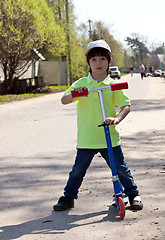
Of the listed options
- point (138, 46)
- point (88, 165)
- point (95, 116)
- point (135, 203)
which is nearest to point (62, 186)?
point (88, 165)

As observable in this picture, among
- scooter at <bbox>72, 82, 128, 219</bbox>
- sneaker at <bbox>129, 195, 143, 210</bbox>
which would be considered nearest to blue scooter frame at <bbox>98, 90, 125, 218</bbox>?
scooter at <bbox>72, 82, 128, 219</bbox>

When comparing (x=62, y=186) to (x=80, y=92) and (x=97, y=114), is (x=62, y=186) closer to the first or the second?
(x=97, y=114)

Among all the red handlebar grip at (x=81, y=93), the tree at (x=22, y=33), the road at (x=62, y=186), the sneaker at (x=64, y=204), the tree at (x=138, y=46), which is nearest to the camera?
the road at (x=62, y=186)

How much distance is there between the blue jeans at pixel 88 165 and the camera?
3.97 m

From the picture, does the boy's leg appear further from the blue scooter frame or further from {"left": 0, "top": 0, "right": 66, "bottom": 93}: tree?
{"left": 0, "top": 0, "right": 66, "bottom": 93}: tree

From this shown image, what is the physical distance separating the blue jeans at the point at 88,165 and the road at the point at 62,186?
196mm

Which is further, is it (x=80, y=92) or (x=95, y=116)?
(x=95, y=116)

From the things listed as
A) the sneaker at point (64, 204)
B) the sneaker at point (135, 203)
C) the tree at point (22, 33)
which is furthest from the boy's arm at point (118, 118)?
the tree at point (22, 33)

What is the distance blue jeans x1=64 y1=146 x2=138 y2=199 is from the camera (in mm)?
3973

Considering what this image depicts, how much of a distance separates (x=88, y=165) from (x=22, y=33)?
2068cm

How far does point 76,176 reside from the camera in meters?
4.09

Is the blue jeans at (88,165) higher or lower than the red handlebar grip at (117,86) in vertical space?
lower

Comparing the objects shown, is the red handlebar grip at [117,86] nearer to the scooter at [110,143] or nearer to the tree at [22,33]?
the scooter at [110,143]

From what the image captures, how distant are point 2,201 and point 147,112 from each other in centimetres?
902
